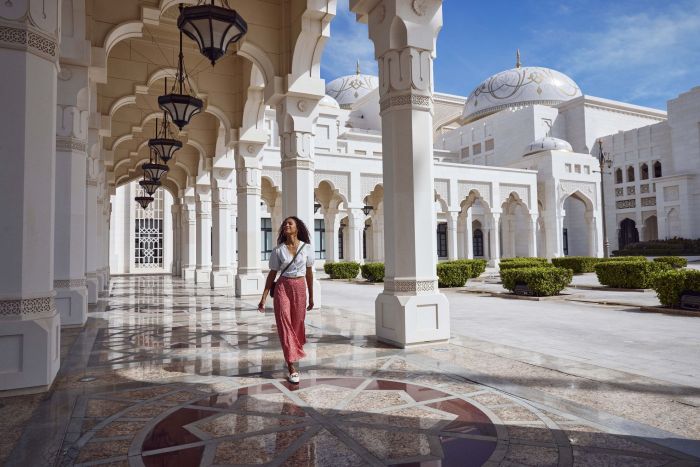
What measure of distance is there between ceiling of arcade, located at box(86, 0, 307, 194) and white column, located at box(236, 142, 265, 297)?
2.72 feet

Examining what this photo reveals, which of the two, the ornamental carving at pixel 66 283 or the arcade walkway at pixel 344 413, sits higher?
the ornamental carving at pixel 66 283

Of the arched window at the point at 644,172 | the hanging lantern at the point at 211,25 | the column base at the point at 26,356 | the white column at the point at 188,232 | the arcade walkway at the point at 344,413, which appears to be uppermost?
the arched window at the point at 644,172

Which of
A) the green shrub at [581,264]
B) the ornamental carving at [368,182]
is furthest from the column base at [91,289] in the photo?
the green shrub at [581,264]

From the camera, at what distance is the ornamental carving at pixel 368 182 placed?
25.2 m

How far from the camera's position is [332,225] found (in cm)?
2756

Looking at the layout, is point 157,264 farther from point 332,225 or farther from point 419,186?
point 419,186

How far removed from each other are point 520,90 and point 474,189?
1960 cm

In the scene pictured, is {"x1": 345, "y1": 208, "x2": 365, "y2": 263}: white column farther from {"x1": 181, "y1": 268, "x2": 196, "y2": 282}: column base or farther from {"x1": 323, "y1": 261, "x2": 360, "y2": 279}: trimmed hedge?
{"x1": 181, "y1": 268, "x2": 196, "y2": 282}: column base

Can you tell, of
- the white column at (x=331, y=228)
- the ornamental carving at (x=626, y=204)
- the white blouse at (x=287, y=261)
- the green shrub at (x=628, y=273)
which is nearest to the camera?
the white blouse at (x=287, y=261)

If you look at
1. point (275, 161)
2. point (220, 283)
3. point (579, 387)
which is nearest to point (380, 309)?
point (579, 387)

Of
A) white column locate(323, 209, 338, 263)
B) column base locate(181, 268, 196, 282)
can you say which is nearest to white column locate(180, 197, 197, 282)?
column base locate(181, 268, 196, 282)

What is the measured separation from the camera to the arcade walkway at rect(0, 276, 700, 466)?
8.52 feet

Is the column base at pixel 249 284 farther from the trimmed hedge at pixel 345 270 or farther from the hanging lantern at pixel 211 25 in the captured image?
the trimmed hedge at pixel 345 270

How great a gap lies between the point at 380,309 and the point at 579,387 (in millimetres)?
2511
